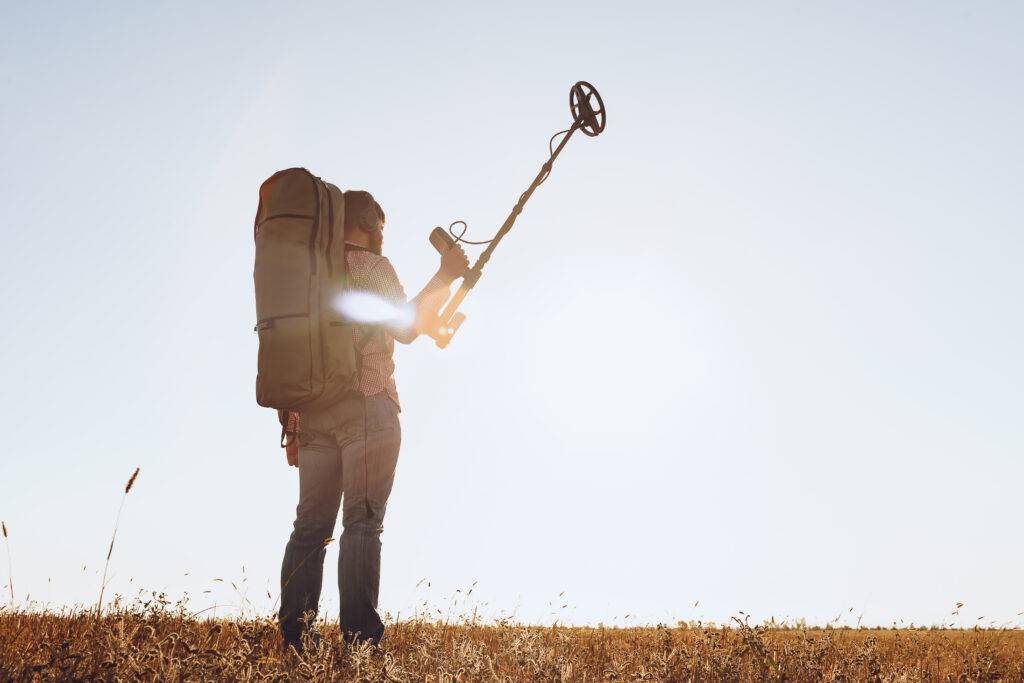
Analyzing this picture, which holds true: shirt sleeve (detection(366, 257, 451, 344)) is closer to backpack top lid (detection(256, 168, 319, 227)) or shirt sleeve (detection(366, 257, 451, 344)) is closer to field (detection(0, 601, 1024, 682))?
backpack top lid (detection(256, 168, 319, 227))

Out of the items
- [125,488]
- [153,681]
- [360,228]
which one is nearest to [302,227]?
[360,228]

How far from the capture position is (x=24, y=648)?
4.02 m

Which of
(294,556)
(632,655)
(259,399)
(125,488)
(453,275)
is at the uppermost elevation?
(453,275)

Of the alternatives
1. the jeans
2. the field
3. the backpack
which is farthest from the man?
the field

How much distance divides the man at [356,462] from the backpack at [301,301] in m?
0.16

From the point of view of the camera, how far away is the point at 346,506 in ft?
14.8

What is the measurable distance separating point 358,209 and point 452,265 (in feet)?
2.35

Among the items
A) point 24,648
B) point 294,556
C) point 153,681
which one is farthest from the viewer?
point 294,556

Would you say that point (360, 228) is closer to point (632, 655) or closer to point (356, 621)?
point (356, 621)

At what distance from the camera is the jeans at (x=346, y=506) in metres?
4.36

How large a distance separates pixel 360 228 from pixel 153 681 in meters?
2.97

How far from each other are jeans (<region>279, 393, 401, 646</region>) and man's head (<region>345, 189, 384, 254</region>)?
1061mm

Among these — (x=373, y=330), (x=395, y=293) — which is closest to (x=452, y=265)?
(x=395, y=293)

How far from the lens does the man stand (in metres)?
4.38
